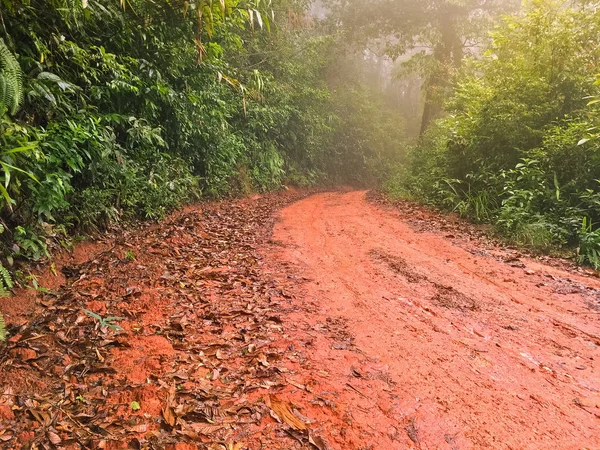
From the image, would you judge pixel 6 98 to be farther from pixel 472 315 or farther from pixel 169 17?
pixel 472 315

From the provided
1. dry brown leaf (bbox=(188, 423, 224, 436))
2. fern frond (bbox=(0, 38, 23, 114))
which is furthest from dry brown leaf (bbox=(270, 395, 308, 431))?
fern frond (bbox=(0, 38, 23, 114))

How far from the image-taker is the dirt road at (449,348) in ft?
7.18

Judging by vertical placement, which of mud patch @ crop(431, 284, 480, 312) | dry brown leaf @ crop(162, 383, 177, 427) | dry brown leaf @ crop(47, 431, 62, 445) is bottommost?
dry brown leaf @ crop(162, 383, 177, 427)

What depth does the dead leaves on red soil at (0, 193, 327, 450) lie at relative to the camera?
2.08 m

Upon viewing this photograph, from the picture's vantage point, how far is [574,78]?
709cm

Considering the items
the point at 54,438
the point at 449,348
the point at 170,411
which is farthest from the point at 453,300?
the point at 54,438

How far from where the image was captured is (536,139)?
→ 764 centimetres

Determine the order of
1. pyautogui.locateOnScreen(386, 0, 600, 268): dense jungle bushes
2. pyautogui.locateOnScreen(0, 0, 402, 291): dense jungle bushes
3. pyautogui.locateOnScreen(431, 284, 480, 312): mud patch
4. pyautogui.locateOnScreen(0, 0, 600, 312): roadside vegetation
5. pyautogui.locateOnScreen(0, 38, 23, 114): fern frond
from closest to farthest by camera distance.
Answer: pyautogui.locateOnScreen(0, 38, 23, 114): fern frond, pyautogui.locateOnScreen(0, 0, 402, 291): dense jungle bushes, pyautogui.locateOnScreen(0, 0, 600, 312): roadside vegetation, pyautogui.locateOnScreen(431, 284, 480, 312): mud patch, pyautogui.locateOnScreen(386, 0, 600, 268): dense jungle bushes

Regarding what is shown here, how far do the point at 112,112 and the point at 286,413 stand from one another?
503 cm

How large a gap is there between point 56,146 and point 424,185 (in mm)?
9175

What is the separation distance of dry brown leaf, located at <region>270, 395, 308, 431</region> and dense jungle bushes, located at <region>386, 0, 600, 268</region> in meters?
5.36

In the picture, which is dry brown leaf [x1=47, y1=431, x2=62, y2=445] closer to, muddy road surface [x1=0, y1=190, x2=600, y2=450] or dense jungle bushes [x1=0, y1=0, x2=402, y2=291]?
muddy road surface [x1=0, y1=190, x2=600, y2=450]

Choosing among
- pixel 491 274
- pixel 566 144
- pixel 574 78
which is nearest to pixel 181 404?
→ pixel 491 274

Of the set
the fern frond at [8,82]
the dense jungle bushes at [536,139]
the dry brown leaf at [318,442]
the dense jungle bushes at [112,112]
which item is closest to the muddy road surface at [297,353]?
the dry brown leaf at [318,442]
